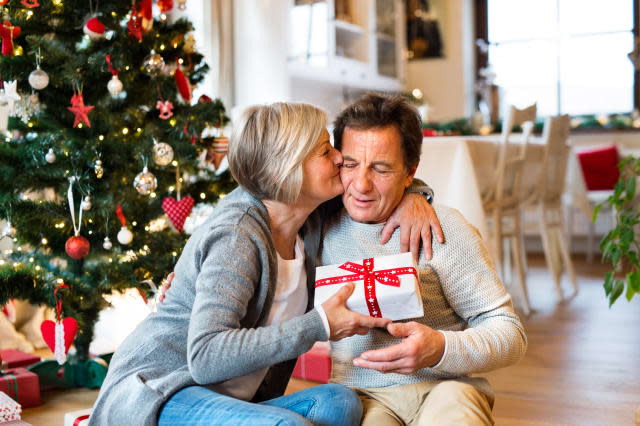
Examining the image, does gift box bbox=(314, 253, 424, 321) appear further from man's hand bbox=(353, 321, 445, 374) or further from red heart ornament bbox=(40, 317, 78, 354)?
red heart ornament bbox=(40, 317, 78, 354)

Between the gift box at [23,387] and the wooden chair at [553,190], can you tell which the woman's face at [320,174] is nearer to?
the gift box at [23,387]

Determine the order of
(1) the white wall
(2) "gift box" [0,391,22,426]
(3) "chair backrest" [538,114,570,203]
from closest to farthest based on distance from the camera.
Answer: (2) "gift box" [0,391,22,426], (3) "chair backrest" [538,114,570,203], (1) the white wall

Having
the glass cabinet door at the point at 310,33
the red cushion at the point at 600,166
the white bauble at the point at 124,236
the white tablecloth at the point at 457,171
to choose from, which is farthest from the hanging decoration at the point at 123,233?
the red cushion at the point at 600,166

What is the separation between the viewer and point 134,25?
2.15 meters

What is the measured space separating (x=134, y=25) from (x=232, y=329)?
1.35 metres

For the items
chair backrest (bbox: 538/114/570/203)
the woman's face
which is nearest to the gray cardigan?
the woman's face

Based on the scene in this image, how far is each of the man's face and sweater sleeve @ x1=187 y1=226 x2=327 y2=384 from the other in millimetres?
280

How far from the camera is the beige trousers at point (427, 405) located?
47.9 inches

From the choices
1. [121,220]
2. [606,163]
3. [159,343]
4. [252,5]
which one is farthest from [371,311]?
[606,163]

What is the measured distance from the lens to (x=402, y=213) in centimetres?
141

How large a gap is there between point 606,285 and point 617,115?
4.07 metres

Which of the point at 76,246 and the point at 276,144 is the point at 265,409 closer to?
the point at 276,144

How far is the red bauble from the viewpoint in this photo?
80.2 inches

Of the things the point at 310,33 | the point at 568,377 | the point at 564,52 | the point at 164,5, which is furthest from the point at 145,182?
the point at 564,52
